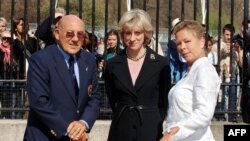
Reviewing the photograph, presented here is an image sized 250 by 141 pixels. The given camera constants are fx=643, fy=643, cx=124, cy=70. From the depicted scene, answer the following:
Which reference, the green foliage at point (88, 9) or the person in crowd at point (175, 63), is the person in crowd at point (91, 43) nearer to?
the person in crowd at point (175, 63)

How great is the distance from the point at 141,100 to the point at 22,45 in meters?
3.50

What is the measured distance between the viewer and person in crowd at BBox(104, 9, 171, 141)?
518 centimetres

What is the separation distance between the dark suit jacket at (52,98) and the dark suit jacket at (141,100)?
0.51 m

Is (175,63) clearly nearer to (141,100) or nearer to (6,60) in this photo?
(6,60)

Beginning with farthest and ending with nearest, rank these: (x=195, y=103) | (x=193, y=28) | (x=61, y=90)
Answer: (x=61, y=90)
(x=193, y=28)
(x=195, y=103)

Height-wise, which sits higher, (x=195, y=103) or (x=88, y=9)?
(x=88, y=9)

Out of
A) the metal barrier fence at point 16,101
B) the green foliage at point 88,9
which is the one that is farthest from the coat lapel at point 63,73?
the green foliage at point 88,9

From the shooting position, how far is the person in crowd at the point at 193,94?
4.24 metres

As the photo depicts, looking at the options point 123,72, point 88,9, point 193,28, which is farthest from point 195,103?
point 88,9

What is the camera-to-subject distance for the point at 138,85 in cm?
520

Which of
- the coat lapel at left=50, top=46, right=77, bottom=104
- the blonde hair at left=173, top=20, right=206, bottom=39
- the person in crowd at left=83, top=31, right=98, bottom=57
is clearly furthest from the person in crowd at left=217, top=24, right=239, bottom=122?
the coat lapel at left=50, top=46, right=77, bottom=104

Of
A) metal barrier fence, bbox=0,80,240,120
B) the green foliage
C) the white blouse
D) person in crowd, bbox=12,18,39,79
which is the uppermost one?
the green foliage

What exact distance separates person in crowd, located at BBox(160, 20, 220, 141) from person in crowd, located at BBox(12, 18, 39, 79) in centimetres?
376

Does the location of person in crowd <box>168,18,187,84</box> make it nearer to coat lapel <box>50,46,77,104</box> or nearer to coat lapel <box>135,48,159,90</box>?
coat lapel <box>135,48,159,90</box>
